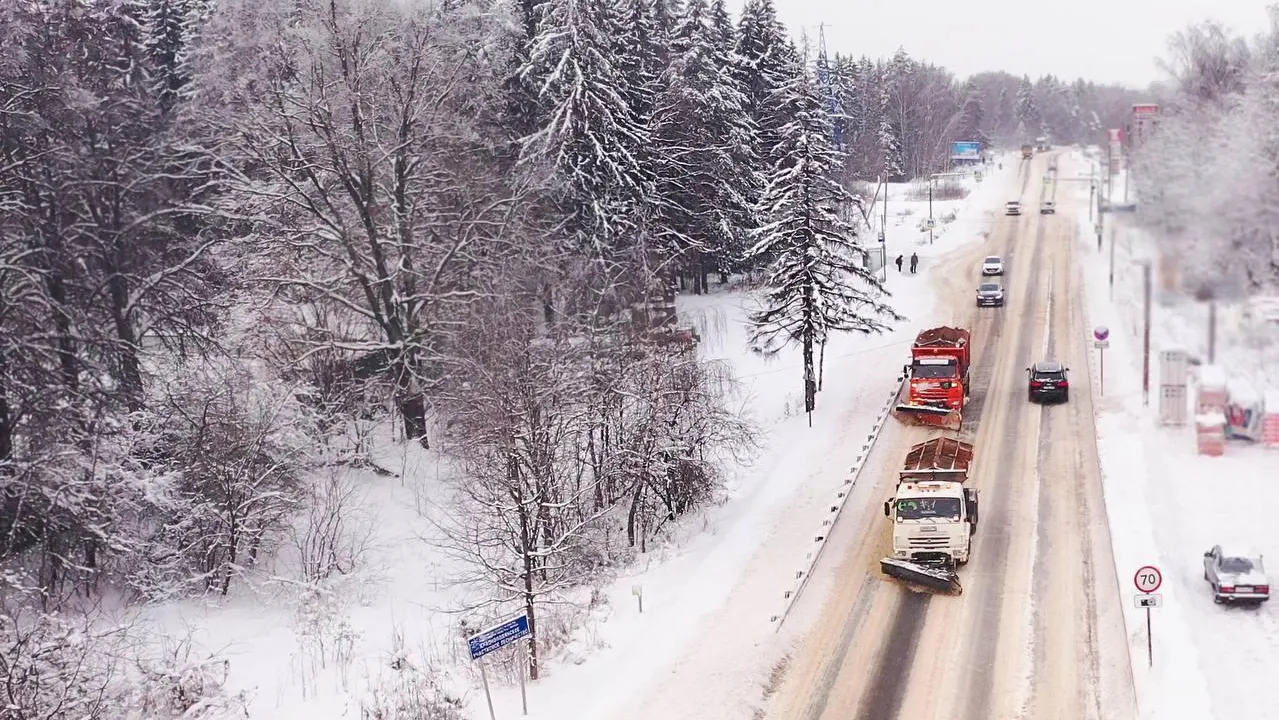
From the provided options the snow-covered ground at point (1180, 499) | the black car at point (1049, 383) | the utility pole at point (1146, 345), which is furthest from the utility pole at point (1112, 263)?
the black car at point (1049, 383)

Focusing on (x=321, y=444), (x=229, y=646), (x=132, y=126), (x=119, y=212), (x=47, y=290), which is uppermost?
(x=132, y=126)

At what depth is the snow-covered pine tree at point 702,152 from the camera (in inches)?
1806

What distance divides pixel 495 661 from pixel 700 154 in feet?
109

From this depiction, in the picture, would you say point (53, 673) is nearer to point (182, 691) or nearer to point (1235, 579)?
point (182, 691)

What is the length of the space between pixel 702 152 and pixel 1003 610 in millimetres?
31332

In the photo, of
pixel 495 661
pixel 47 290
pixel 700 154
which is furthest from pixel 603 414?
pixel 700 154

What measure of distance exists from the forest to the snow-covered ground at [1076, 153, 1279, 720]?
5.42ft

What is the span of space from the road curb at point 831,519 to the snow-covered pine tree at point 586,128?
13040mm

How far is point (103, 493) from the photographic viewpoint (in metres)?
21.0

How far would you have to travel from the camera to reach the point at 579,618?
67.3ft

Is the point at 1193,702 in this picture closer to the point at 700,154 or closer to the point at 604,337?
the point at 604,337

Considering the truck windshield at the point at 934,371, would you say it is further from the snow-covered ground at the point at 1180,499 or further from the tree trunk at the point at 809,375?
the snow-covered ground at the point at 1180,499

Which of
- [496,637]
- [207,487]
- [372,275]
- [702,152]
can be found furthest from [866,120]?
[496,637]

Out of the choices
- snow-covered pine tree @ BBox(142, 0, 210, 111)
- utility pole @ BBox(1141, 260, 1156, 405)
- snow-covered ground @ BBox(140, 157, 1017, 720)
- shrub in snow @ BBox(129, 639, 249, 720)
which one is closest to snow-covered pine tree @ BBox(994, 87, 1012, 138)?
utility pole @ BBox(1141, 260, 1156, 405)
